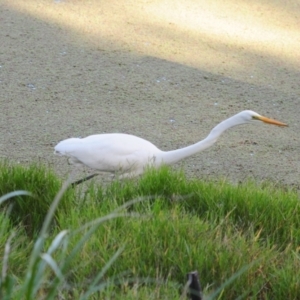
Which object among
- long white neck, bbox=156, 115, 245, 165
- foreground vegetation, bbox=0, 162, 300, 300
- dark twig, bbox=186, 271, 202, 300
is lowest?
foreground vegetation, bbox=0, 162, 300, 300

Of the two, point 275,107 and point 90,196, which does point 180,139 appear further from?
point 90,196

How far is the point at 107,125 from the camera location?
10.6 ft

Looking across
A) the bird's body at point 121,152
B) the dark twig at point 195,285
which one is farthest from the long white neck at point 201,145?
the dark twig at point 195,285

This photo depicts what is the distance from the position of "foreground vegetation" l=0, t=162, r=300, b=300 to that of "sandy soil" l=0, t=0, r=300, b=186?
47 cm

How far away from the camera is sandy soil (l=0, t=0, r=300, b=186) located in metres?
3.04

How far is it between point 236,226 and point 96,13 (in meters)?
2.74

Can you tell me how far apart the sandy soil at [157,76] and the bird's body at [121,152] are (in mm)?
119

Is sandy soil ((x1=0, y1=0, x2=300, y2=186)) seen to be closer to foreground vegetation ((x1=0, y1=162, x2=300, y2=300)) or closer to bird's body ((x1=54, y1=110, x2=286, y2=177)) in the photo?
bird's body ((x1=54, y1=110, x2=286, y2=177))

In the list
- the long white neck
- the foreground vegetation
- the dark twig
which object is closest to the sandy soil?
the long white neck

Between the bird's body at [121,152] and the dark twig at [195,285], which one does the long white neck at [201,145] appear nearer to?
the bird's body at [121,152]

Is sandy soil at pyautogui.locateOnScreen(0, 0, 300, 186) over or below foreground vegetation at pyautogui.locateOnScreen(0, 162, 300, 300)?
over

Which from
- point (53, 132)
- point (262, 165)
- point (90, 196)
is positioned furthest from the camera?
point (53, 132)

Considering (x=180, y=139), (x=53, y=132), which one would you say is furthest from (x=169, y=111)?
(x=53, y=132)

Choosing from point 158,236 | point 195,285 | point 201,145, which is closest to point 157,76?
point 201,145
